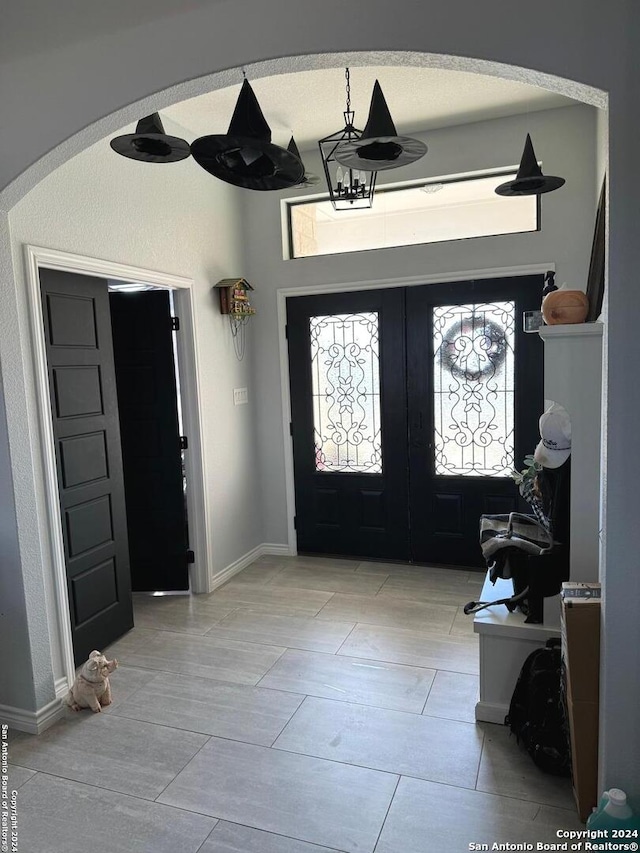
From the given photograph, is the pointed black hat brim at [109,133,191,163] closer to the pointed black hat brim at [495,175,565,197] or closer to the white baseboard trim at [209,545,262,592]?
the pointed black hat brim at [495,175,565,197]

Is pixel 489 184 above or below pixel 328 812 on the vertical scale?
above

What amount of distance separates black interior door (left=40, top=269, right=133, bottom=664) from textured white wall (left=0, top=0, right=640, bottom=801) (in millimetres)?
1119

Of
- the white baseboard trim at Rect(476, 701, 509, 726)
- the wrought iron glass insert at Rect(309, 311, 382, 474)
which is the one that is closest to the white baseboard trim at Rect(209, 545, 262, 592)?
the wrought iron glass insert at Rect(309, 311, 382, 474)

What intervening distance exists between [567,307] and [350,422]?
7.86ft

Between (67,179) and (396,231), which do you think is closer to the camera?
(67,179)

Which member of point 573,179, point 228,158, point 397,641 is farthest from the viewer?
point 573,179

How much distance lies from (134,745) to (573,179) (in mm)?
4051

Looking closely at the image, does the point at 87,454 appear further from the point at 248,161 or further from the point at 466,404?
the point at 466,404

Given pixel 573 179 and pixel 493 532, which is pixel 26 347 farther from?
pixel 573 179

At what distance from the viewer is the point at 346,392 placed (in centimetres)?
447

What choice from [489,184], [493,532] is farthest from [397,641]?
[489,184]

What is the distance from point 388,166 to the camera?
246cm

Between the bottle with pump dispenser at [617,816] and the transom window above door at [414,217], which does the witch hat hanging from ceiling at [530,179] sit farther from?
the bottle with pump dispenser at [617,816]

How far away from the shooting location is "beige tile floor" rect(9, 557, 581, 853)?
1.94 meters
